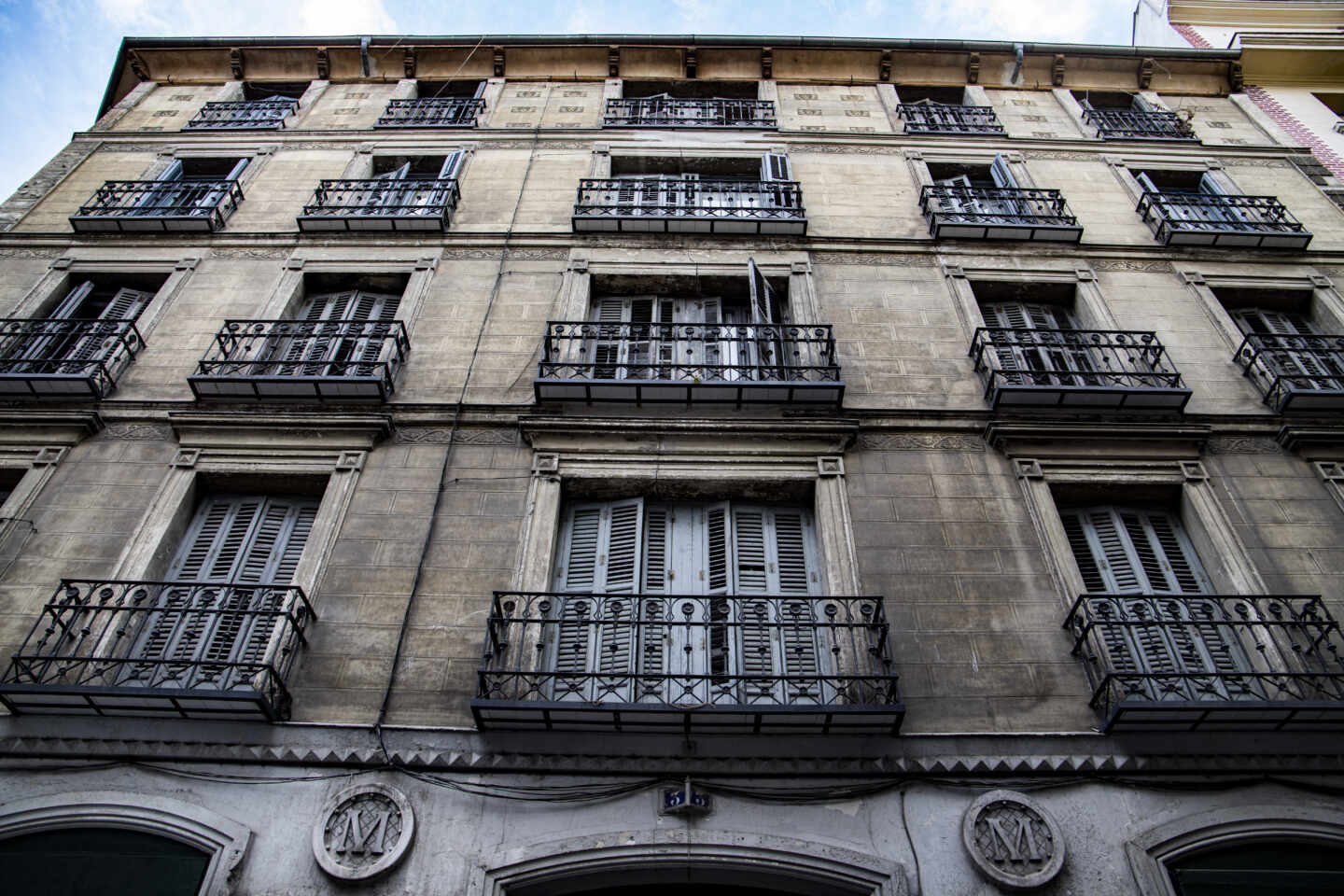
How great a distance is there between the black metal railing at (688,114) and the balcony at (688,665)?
10106 millimetres

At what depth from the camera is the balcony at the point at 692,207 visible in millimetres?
13000

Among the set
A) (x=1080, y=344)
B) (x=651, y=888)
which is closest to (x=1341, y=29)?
(x=1080, y=344)

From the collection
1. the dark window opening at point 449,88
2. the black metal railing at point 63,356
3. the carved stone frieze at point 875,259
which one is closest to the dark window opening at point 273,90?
the dark window opening at point 449,88

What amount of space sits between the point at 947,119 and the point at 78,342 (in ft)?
46.8

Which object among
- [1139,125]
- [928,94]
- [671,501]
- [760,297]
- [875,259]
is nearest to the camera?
[671,501]

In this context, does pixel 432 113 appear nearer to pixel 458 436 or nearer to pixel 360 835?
pixel 458 436

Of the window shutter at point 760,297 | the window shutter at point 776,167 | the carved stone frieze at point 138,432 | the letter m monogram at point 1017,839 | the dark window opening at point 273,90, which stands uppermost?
the dark window opening at point 273,90

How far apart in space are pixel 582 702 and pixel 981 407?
5985 mm

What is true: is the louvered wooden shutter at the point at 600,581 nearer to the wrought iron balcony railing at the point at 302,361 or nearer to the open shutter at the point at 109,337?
the wrought iron balcony railing at the point at 302,361

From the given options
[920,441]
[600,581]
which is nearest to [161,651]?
[600,581]

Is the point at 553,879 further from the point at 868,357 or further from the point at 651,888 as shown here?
the point at 868,357

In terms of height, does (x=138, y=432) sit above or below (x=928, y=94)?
below

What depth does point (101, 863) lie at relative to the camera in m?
6.86

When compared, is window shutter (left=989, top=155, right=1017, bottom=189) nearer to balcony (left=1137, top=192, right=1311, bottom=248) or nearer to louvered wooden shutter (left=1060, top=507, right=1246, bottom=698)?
balcony (left=1137, top=192, right=1311, bottom=248)
